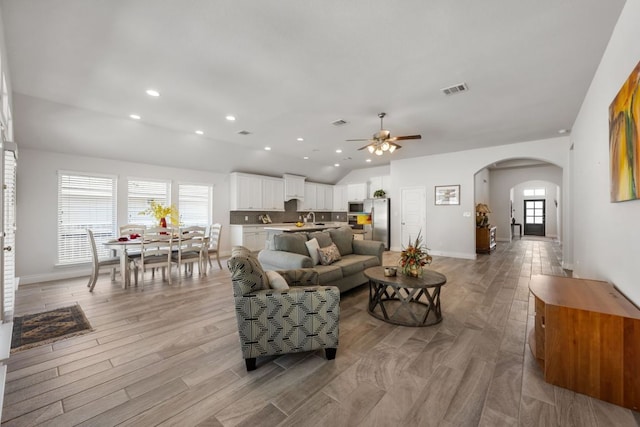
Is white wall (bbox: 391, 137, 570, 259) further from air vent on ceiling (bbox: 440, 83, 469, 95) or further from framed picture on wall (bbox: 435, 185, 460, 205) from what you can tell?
air vent on ceiling (bbox: 440, 83, 469, 95)

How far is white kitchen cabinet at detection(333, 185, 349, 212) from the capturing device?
1037 centimetres

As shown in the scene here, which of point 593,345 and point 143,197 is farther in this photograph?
point 143,197

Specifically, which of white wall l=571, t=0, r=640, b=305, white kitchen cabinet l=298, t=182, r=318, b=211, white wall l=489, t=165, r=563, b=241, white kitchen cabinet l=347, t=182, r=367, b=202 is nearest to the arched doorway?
white wall l=489, t=165, r=563, b=241

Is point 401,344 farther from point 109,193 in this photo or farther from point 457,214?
point 109,193

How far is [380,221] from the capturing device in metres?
8.60

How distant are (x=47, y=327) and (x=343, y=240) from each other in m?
3.97

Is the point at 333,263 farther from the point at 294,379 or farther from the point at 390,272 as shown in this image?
the point at 294,379

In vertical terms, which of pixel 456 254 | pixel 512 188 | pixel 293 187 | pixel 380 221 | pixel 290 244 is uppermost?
pixel 512 188

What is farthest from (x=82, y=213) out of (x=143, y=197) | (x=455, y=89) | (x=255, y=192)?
(x=455, y=89)

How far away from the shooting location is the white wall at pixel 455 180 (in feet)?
20.8

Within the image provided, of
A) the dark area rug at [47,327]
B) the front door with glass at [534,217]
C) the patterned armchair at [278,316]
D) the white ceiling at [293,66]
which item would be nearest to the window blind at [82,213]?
the white ceiling at [293,66]

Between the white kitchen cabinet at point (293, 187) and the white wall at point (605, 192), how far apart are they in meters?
7.02

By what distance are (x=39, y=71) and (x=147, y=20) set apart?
77.0 inches

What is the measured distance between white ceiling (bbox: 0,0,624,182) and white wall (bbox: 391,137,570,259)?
97 cm
